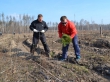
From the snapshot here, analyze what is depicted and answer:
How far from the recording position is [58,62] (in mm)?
6656

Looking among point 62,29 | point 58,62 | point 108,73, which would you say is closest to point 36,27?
point 62,29

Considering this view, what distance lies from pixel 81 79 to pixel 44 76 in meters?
0.98

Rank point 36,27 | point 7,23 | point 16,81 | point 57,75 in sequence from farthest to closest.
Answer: point 7,23 → point 36,27 → point 57,75 → point 16,81

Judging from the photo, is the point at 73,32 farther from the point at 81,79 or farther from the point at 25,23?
the point at 25,23

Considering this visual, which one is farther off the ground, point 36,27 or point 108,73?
point 36,27

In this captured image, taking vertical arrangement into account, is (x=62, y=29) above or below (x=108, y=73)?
above

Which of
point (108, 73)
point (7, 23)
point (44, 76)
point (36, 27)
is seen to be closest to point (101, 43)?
point (36, 27)

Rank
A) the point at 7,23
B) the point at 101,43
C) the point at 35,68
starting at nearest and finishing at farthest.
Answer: the point at 35,68 → the point at 101,43 → the point at 7,23

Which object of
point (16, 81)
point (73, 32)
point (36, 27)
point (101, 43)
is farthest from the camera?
point (101, 43)

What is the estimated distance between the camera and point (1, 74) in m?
5.47

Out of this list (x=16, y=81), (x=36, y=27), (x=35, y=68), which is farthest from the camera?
(x=36, y=27)

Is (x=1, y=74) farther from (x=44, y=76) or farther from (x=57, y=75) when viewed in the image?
(x=57, y=75)

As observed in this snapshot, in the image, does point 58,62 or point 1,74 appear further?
point 58,62

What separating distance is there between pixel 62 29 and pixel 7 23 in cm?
6398
